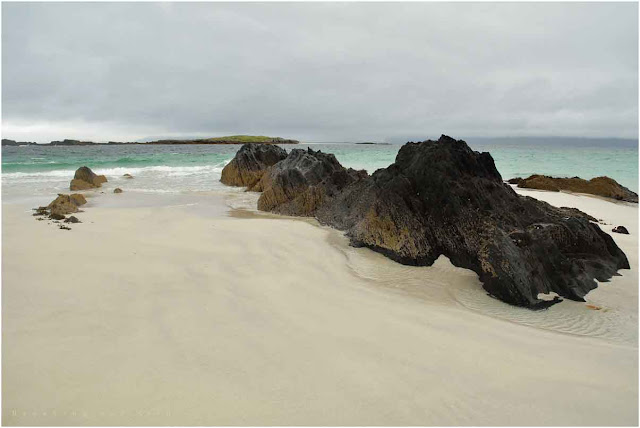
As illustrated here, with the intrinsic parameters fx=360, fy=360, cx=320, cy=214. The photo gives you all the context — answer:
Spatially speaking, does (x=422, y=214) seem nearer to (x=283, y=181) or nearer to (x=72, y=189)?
(x=283, y=181)

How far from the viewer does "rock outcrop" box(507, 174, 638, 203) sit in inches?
549

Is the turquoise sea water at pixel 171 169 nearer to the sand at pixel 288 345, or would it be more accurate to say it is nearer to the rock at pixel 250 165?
the rock at pixel 250 165

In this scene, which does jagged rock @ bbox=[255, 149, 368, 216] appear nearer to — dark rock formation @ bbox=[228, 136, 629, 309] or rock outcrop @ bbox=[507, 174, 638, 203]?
dark rock formation @ bbox=[228, 136, 629, 309]

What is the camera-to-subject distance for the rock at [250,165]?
17.5 metres

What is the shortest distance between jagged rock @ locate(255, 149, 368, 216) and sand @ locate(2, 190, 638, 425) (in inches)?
156

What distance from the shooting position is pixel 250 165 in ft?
60.3

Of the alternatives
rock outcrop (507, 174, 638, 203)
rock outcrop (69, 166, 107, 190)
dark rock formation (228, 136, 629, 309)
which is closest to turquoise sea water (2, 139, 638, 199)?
rock outcrop (69, 166, 107, 190)

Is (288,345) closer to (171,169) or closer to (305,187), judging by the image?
(305,187)

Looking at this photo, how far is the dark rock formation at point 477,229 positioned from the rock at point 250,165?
35.6ft

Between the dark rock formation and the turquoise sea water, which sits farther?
the turquoise sea water

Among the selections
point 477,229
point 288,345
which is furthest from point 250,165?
point 288,345

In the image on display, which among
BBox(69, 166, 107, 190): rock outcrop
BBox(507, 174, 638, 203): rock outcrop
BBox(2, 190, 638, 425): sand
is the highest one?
BBox(69, 166, 107, 190): rock outcrop

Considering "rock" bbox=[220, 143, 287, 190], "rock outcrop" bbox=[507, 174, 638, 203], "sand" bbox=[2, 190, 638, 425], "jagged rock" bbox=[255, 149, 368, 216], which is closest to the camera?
"sand" bbox=[2, 190, 638, 425]

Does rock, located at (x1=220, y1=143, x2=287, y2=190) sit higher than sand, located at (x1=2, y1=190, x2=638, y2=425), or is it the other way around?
rock, located at (x1=220, y1=143, x2=287, y2=190)
